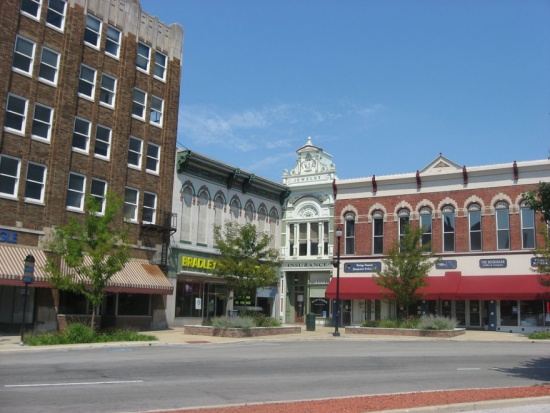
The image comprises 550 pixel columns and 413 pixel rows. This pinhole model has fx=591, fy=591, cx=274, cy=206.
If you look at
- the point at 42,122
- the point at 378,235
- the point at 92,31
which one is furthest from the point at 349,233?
the point at 42,122

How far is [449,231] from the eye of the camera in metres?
39.7

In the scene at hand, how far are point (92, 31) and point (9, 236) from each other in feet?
→ 40.5

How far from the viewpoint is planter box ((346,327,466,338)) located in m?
30.0

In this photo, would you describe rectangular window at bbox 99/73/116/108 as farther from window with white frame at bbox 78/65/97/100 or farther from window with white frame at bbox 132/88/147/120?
window with white frame at bbox 132/88/147/120

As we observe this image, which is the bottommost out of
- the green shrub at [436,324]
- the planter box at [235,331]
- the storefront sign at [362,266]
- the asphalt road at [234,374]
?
the asphalt road at [234,374]

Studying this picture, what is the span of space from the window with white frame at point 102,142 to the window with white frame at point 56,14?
18.2 ft

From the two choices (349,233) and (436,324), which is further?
(349,233)

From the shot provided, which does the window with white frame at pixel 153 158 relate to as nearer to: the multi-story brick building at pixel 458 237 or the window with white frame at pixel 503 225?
the multi-story brick building at pixel 458 237

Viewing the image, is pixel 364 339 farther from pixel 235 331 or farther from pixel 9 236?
pixel 9 236

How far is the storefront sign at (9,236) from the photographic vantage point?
26.7m

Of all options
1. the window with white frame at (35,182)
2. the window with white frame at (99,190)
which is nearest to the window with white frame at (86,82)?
the window with white frame at (99,190)

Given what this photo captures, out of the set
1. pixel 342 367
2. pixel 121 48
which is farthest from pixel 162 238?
pixel 342 367

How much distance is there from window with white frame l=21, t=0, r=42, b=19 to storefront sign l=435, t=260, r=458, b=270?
2794 centimetres

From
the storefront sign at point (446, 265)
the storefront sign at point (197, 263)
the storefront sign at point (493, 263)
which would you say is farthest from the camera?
the storefront sign at point (446, 265)
